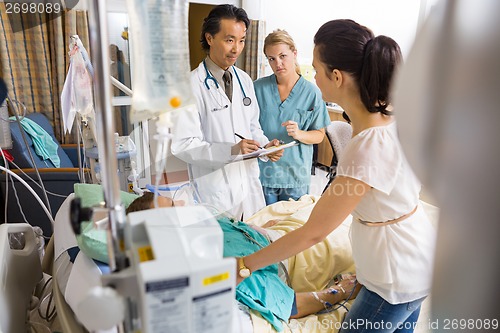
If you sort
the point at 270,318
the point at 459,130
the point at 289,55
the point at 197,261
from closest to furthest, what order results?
the point at 459,130, the point at 197,261, the point at 270,318, the point at 289,55

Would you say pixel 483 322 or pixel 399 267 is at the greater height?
pixel 483 322

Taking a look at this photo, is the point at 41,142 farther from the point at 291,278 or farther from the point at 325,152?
the point at 325,152

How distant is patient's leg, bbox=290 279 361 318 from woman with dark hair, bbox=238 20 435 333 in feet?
1.06

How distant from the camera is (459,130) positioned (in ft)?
0.86

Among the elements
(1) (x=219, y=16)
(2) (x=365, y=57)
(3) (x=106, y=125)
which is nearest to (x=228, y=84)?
(1) (x=219, y=16)

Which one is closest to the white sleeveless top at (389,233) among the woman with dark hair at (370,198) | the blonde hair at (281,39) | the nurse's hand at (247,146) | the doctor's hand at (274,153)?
the woman with dark hair at (370,198)

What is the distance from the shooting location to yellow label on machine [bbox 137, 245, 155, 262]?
466 millimetres

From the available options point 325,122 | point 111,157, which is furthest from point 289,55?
point 111,157

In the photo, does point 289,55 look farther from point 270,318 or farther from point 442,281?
point 442,281

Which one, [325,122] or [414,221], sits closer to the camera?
[414,221]

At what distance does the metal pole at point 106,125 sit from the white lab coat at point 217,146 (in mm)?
1134

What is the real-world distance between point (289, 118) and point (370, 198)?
1271mm

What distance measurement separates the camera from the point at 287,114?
2137mm

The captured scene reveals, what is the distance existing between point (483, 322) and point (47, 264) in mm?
1505
